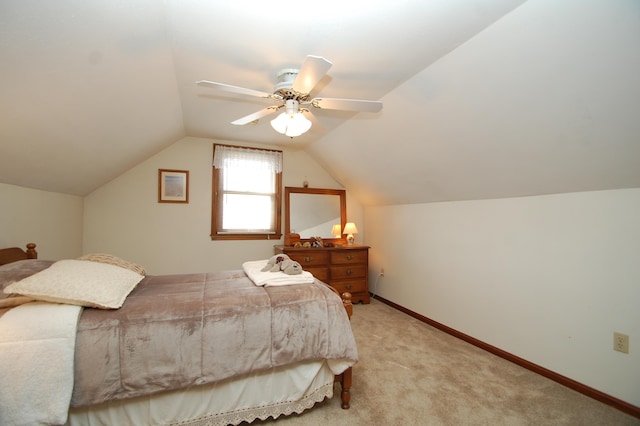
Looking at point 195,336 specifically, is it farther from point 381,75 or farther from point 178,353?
point 381,75

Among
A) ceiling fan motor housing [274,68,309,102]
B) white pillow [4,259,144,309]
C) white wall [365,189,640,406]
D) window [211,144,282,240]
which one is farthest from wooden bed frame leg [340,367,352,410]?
window [211,144,282,240]

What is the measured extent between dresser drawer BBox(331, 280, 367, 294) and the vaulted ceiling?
1.98 metres

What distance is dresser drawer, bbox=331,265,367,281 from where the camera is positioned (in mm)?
3828

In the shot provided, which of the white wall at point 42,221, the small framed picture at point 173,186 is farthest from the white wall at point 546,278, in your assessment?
the white wall at point 42,221

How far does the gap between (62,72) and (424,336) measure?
11.4ft

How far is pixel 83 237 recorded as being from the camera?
11.0 ft

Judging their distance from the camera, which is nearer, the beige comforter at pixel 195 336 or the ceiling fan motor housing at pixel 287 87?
the beige comforter at pixel 195 336

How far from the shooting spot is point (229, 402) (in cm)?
158

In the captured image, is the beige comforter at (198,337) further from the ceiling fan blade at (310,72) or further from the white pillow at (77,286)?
the ceiling fan blade at (310,72)

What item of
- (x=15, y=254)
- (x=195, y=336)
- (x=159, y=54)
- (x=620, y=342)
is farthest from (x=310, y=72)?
(x=620, y=342)

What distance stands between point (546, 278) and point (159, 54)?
128 inches

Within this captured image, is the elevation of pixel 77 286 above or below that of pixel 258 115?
below

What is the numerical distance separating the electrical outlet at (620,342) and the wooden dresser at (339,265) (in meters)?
2.52

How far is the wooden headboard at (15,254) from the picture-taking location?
1.87 metres
